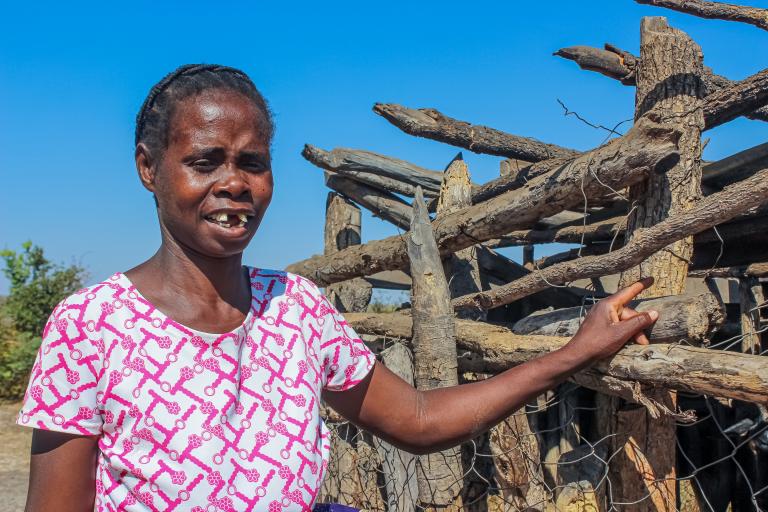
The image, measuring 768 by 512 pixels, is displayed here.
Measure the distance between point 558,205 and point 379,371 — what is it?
1783mm

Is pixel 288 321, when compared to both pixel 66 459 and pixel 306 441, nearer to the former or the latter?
pixel 306 441

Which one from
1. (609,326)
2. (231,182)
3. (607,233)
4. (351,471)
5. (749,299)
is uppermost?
(607,233)

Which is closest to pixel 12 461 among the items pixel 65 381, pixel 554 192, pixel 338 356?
pixel 554 192

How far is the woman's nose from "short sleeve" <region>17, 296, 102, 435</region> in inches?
15.9

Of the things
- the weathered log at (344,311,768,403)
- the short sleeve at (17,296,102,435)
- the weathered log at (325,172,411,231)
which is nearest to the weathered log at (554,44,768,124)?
the weathered log at (344,311,768,403)

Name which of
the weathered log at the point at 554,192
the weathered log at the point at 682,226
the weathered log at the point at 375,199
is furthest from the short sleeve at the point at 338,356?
the weathered log at the point at 375,199

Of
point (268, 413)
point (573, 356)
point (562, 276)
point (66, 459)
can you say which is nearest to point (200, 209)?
point (268, 413)

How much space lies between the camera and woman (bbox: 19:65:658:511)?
1.50 metres

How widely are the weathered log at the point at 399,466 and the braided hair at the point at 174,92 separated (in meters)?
2.15

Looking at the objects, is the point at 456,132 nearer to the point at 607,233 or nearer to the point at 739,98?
the point at 607,233

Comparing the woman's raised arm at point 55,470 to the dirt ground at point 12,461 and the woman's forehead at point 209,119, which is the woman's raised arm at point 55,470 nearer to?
the woman's forehead at point 209,119

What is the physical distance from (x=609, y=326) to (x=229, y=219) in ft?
3.95

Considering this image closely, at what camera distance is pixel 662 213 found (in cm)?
329

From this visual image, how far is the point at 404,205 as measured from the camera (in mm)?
6262
